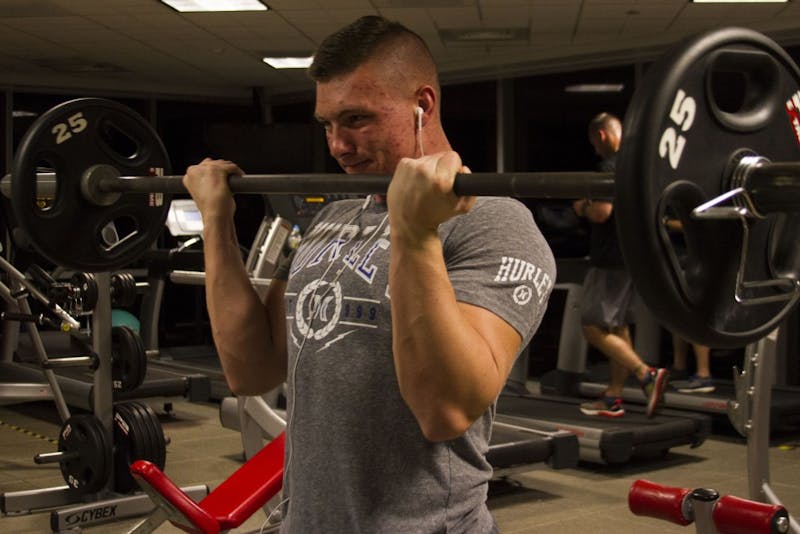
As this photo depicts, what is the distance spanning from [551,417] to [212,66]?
584 cm

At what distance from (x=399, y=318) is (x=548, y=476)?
3.97 metres

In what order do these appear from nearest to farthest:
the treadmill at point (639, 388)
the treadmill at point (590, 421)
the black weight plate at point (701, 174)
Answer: the black weight plate at point (701, 174), the treadmill at point (590, 421), the treadmill at point (639, 388)

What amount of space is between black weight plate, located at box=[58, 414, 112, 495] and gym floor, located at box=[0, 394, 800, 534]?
0.19 meters

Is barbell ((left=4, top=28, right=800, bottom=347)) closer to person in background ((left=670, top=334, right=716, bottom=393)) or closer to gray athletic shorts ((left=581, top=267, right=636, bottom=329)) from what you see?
gray athletic shorts ((left=581, top=267, right=636, bottom=329))

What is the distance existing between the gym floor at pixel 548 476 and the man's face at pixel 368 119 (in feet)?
8.93


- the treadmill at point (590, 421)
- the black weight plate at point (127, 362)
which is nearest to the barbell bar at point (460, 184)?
the black weight plate at point (127, 362)

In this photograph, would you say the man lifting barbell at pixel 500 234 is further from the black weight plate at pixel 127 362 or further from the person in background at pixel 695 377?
the person in background at pixel 695 377

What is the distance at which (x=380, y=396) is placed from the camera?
1.28 meters

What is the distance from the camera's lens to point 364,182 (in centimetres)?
129

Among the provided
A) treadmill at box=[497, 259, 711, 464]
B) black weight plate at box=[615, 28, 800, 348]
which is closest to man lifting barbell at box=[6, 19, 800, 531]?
black weight plate at box=[615, 28, 800, 348]

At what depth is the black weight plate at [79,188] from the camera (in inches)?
75.4

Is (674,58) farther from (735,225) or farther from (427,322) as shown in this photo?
(427,322)

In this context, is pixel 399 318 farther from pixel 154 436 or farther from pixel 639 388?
pixel 639 388

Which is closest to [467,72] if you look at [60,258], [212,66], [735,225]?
[212,66]
